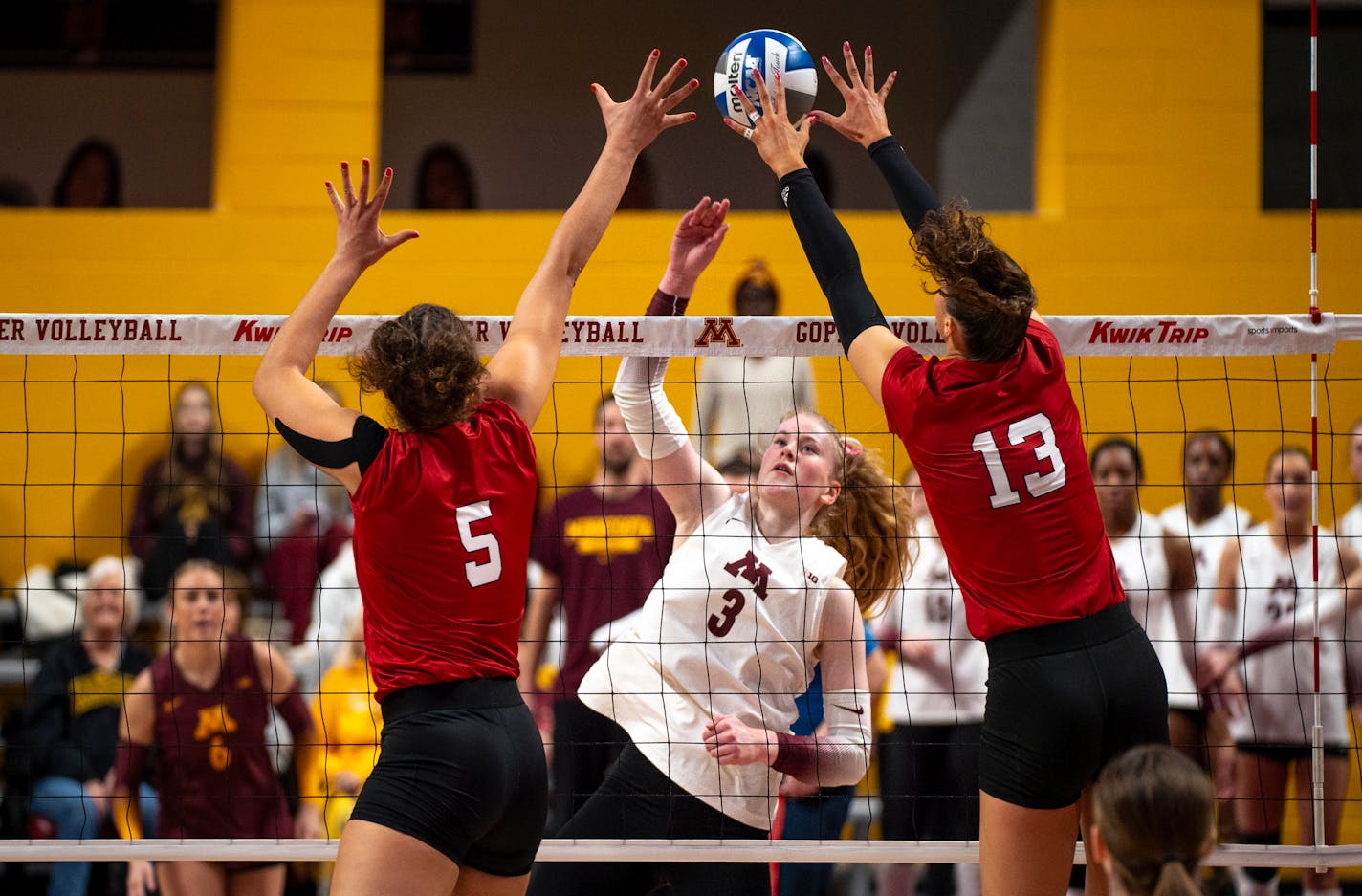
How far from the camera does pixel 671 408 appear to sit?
4281mm

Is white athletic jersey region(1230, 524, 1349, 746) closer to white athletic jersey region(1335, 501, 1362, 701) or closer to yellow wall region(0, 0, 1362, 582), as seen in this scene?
white athletic jersey region(1335, 501, 1362, 701)

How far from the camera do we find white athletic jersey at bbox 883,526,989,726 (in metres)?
6.36

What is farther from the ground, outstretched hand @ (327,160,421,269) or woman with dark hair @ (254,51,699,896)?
outstretched hand @ (327,160,421,269)

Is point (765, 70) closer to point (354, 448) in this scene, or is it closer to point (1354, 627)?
point (354, 448)

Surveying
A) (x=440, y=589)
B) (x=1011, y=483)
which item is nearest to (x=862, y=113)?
(x=1011, y=483)

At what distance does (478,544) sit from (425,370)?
0.37 meters

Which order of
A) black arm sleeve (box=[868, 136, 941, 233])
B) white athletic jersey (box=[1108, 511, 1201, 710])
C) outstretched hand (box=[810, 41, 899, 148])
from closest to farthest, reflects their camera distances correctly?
black arm sleeve (box=[868, 136, 941, 233]) < outstretched hand (box=[810, 41, 899, 148]) < white athletic jersey (box=[1108, 511, 1201, 710])

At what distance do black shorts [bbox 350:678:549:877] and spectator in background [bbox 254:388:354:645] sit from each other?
408 cm

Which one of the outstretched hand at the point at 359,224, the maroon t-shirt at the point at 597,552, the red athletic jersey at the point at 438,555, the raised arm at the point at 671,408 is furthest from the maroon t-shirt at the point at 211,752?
the red athletic jersey at the point at 438,555

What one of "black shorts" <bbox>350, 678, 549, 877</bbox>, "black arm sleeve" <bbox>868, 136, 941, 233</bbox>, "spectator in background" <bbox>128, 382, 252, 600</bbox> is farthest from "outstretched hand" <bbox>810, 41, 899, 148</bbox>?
"spectator in background" <bbox>128, 382, 252, 600</bbox>

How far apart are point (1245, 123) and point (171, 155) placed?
711 centimetres

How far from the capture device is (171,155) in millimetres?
10461

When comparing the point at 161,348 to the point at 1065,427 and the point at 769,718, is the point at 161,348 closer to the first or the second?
the point at 769,718

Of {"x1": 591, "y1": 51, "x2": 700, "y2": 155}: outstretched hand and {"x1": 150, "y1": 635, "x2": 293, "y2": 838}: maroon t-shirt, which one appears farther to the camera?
{"x1": 150, "y1": 635, "x2": 293, "y2": 838}: maroon t-shirt
